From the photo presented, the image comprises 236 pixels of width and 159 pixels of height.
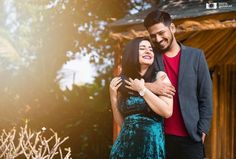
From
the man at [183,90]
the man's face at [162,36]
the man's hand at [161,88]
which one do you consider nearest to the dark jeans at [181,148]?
the man at [183,90]

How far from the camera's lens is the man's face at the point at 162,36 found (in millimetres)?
3107

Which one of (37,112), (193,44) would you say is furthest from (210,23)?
(37,112)

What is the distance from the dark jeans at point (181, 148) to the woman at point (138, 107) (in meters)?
0.06

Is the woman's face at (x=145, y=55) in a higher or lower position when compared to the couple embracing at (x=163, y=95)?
higher

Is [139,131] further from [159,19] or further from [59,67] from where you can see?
[59,67]

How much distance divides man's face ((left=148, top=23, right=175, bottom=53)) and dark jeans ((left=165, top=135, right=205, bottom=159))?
0.65m

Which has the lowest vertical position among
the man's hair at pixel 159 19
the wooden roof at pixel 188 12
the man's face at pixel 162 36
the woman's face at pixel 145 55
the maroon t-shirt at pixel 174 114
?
the maroon t-shirt at pixel 174 114

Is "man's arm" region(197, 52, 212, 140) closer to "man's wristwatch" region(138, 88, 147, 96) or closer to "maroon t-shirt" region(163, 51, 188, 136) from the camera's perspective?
"maroon t-shirt" region(163, 51, 188, 136)

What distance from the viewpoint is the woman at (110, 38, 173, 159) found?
3002 mm

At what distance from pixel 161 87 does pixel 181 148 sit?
0.49 m

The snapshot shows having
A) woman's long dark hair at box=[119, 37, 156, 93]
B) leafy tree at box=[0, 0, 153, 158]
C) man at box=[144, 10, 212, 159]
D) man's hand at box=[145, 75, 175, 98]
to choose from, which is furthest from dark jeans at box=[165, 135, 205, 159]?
leafy tree at box=[0, 0, 153, 158]

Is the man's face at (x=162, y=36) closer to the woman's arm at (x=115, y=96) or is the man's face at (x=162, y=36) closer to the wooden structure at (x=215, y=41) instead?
the woman's arm at (x=115, y=96)

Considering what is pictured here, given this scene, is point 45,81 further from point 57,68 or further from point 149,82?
point 149,82

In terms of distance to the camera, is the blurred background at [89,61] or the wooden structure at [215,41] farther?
the blurred background at [89,61]
